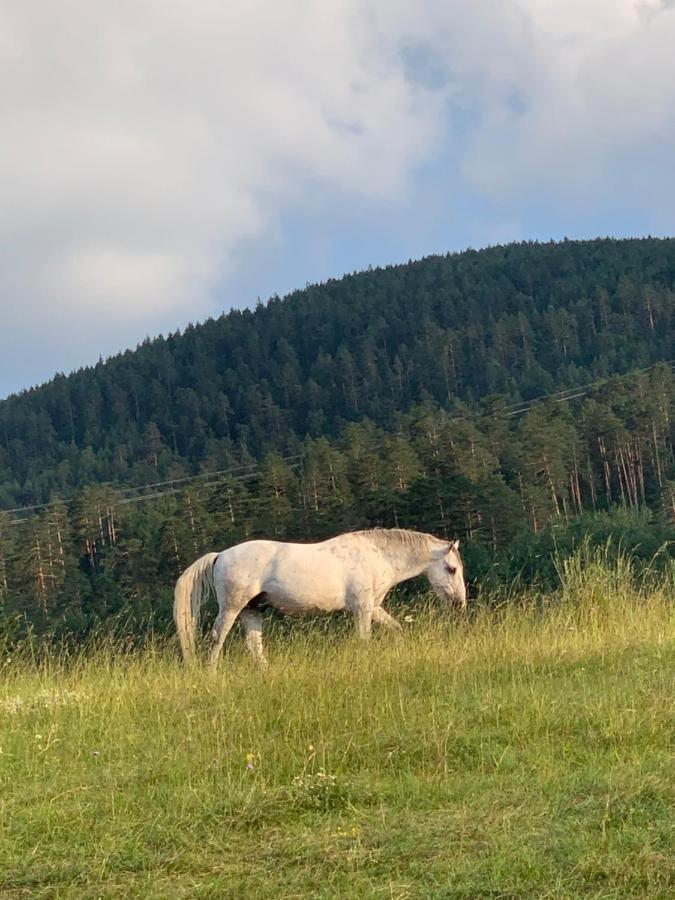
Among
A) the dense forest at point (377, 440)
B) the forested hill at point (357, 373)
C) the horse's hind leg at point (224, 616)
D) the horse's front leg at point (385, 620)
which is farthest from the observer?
the forested hill at point (357, 373)

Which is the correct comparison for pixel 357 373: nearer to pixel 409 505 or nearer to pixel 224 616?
pixel 409 505

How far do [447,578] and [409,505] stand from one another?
48.7 m

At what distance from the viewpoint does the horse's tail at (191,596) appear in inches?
461

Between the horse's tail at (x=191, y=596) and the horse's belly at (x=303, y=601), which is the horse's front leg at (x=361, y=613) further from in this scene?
the horse's tail at (x=191, y=596)

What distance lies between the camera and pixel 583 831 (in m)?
4.66

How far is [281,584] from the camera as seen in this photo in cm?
1190

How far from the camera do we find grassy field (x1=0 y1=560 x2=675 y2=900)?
4.43 metres

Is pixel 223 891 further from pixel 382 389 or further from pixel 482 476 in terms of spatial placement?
pixel 382 389

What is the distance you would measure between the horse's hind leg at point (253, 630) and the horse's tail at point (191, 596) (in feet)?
1.80

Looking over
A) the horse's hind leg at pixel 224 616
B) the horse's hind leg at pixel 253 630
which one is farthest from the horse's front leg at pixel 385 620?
the horse's hind leg at pixel 224 616

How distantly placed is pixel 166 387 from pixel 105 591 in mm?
127821

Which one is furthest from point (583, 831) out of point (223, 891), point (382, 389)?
A: point (382, 389)

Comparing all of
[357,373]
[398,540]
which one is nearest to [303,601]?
[398,540]

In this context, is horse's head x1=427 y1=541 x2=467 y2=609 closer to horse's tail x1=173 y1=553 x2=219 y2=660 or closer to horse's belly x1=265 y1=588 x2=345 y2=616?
horse's belly x1=265 y1=588 x2=345 y2=616
